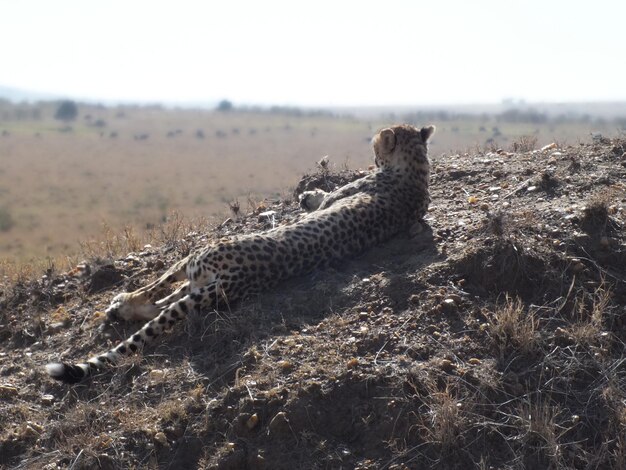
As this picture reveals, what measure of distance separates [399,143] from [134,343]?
2564 millimetres

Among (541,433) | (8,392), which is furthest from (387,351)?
(8,392)

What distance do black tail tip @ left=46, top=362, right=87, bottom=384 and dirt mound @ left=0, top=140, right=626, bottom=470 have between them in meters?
→ 0.07

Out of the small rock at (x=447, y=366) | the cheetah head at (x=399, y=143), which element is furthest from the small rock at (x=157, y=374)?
the cheetah head at (x=399, y=143)

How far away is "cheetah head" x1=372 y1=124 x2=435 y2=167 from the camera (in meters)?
6.39

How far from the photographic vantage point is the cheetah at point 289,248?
16.8 ft

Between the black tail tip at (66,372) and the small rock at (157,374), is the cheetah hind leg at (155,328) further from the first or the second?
the small rock at (157,374)

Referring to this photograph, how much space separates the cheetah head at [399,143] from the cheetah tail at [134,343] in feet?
6.99

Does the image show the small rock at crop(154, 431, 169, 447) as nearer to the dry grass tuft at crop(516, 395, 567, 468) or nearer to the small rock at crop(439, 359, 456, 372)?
the small rock at crop(439, 359, 456, 372)

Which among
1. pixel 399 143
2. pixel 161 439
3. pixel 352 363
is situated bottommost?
pixel 161 439

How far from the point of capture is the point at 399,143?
643cm

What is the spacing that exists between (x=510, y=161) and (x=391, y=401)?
3.47m

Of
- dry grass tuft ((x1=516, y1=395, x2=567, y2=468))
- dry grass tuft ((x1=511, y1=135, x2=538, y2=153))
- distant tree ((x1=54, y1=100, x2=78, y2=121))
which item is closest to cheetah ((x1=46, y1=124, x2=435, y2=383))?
dry grass tuft ((x1=511, y1=135, x2=538, y2=153))

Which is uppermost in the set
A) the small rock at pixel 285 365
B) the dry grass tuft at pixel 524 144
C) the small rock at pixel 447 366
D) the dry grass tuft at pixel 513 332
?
the dry grass tuft at pixel 524 144

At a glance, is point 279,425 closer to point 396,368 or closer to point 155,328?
point 396,368
